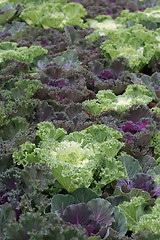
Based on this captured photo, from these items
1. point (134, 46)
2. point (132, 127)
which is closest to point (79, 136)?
point (132, 127)

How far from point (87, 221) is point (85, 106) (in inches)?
68.3

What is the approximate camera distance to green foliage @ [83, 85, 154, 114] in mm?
4078

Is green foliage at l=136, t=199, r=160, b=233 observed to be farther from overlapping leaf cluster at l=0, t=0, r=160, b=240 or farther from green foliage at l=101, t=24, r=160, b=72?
green foliage at l=101, t=24, r=160, b=72

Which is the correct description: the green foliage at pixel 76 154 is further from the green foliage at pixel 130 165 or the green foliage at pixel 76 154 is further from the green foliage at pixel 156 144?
the green foliage at pixel 156 144

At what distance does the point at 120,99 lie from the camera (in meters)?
4.30

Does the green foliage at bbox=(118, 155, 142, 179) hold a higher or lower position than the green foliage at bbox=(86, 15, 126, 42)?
higher

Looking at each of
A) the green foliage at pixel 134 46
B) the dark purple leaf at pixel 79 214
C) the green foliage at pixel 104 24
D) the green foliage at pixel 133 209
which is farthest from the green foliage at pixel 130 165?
the green foliage at pixel 104 24

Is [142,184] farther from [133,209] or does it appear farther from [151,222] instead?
[151,222]

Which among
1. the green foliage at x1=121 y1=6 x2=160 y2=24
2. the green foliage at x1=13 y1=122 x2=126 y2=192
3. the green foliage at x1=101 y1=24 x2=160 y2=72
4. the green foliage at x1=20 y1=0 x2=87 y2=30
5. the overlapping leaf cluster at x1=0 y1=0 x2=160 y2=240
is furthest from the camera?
the green foliage at x1=121 y1=6 x2=160 y2=24

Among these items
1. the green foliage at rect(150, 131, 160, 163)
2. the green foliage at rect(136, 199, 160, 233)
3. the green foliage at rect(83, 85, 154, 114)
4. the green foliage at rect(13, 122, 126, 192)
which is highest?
the green foliage at rect(13, 122, 126, 192)

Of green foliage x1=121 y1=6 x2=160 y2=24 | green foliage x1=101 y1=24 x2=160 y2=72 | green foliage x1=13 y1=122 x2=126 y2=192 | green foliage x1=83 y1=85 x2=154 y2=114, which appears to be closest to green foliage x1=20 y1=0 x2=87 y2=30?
green foliage x1=121 y1=6 x2=160 y2=24

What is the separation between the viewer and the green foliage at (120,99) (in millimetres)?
4078

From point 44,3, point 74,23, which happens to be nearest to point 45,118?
point 74,23

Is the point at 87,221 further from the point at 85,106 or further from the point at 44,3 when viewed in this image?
the point at 44,3
